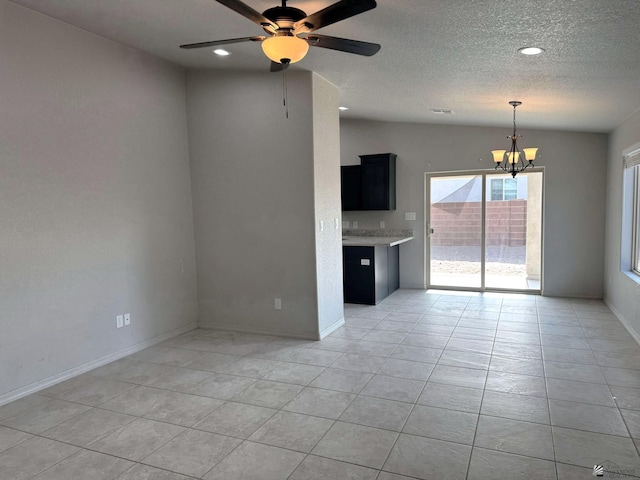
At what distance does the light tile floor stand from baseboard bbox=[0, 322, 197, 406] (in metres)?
0.08

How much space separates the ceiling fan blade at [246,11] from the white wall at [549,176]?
4.93 metres

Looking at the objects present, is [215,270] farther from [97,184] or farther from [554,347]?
[554,347]

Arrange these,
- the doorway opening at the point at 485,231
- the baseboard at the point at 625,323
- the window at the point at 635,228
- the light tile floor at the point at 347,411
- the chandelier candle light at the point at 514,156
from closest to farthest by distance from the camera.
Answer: the light tile floor at the point at 347,411 < the baseboard at the point at 625,323 < the window at the point at 635,228 < the chandelier candle light at the point at 514,156 < the doorway opening at the point at 485,231

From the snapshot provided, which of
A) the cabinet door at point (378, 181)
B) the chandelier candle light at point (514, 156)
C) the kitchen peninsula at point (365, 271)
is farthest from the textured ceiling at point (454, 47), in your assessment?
the kitchen peninsula at point (365, 271)

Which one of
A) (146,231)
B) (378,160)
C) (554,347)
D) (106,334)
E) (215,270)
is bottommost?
(554,347)

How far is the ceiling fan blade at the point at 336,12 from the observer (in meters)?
1.96

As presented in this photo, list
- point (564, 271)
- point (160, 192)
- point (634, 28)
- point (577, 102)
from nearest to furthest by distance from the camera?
point (634, 28), point (577, 102), point (160, 192), point (564, 271)

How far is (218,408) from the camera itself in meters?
2.98

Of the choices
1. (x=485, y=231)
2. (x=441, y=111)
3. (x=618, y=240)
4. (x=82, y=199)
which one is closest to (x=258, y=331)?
(x=82, y=199)

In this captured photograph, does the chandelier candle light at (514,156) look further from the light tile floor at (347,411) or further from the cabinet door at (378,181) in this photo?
the light tile floor at (347,411)

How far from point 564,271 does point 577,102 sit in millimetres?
2951

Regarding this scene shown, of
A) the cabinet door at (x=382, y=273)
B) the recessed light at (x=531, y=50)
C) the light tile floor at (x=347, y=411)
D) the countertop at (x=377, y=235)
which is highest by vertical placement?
the recessed light at (x=531, y=50)

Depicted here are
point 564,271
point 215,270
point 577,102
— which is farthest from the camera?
point 564,271

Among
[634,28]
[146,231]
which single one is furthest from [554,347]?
[146,231]
